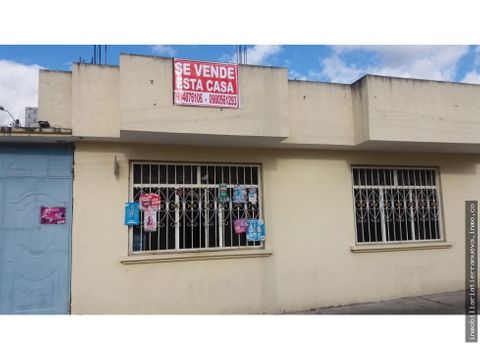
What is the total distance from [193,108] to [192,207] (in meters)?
1.58

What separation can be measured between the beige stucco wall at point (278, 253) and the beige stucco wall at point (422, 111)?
0.80 meters

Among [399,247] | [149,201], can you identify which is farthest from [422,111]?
[149,201]

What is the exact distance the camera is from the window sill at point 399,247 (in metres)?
6.29

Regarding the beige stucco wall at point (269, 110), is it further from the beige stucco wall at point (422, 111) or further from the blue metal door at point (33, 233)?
the blue metal door at point (33, 233)

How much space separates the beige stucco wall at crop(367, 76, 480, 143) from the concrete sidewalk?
277 cm

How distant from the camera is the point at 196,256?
5465 mm

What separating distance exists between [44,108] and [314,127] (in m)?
4.24

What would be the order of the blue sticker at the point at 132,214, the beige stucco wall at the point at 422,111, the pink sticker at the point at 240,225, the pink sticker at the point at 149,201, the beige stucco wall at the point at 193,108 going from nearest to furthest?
the beige stucco wall at the point at 193,108, the blue sticker at the point at 132,214, the pink sticker at the point at 149,201, the pink sticker at the point at 240,225, the beige stucco wall at the point at 422,111

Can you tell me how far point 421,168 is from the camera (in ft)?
22.9

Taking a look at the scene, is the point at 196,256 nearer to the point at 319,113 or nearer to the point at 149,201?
the point at 149,201

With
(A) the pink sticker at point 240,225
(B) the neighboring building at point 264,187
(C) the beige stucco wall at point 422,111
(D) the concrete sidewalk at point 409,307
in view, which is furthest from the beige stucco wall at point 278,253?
(C) the beige stucco wall at point 422,111

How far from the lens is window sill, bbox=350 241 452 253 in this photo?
6.29m

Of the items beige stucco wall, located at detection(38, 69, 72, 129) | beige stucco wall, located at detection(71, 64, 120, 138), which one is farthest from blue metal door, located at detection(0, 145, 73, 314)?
beige stucco wall, located at detection(71, 64, 120, 138)

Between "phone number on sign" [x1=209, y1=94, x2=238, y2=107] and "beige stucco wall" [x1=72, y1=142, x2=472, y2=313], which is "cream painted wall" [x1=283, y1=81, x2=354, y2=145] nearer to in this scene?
"beige stucco wall" [x1=72, y1=142, x2=472, y2=313]
